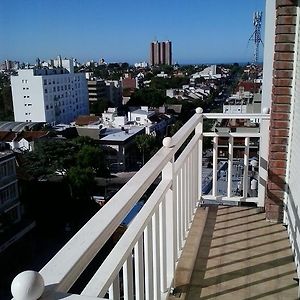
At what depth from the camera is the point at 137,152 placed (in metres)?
19.0

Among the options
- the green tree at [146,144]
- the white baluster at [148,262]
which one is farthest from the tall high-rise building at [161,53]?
the white baluster at [148,262]

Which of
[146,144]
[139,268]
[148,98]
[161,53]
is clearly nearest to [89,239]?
[139,268]

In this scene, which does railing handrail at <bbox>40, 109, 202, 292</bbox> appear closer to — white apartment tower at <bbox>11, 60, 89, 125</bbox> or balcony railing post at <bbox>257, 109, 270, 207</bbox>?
balcony railing post at <bbox>257, 109, 270, 207</bbox>

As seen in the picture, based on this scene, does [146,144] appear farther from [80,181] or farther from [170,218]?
[170,218]

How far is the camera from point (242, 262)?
197 centimetres

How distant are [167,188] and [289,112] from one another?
4.25 feet

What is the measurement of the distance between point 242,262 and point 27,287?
1.71 metres

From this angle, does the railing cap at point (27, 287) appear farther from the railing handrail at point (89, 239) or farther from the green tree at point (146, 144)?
the green tree at point (146, 144)

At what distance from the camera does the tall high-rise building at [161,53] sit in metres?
74.9

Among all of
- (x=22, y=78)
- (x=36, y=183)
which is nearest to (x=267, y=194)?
(x=36, y=183)

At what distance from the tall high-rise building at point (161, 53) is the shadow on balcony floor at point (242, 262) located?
7507 cm

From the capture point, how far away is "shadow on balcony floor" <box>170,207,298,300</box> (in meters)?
1.73

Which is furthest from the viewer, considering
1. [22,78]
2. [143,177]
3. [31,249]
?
[22,78]

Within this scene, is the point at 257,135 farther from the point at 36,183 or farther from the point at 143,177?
the point at 36,183
